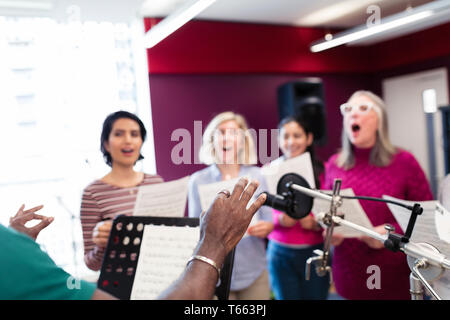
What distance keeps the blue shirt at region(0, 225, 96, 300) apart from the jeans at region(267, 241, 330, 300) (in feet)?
4.14

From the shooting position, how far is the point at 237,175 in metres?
1.59

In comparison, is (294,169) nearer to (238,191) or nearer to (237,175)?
(237,175)

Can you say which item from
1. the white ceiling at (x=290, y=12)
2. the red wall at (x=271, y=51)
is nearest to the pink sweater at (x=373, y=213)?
the white ceiling at (x=290, y=12)

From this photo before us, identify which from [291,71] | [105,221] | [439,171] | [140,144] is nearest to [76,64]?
[140,144]

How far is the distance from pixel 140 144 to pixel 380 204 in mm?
829

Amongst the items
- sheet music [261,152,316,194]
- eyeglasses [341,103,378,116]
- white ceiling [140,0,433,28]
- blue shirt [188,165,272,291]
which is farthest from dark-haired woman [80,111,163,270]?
white ceiling [140,0,433,28]

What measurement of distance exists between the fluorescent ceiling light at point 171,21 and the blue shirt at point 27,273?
881mm

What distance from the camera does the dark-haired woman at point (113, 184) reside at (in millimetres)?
1091

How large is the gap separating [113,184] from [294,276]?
3.23 ft

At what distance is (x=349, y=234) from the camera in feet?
3.78

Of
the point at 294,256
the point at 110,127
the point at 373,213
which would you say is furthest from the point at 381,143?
the point at 110,127

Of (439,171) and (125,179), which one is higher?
(125,179)

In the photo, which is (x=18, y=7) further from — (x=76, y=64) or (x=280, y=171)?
(x=280, y=171)

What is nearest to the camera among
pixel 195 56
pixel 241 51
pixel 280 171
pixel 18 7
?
pixel 18 7
